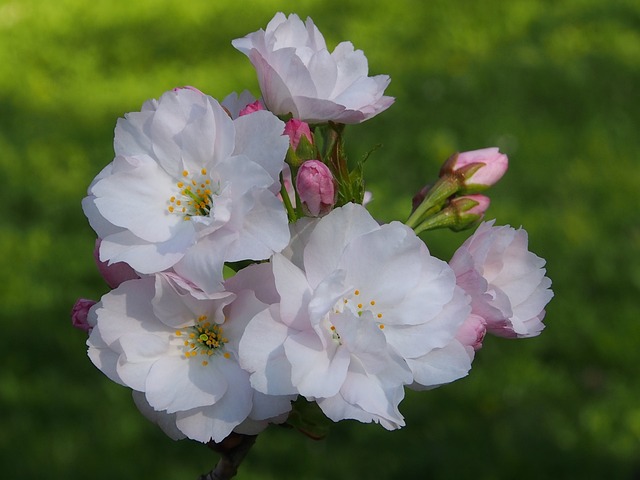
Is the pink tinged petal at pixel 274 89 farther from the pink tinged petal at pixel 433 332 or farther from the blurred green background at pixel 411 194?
the blurred green background at pixel 411 194

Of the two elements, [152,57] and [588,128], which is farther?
[152,57]

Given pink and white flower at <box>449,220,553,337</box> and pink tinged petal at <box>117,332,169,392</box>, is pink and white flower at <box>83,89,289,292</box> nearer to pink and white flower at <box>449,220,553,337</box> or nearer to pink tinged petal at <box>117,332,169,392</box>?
pink tinged petal at <box>117,332,169,392</box>

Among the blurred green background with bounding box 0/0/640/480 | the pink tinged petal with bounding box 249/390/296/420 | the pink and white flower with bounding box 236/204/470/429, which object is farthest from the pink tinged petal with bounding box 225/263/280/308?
the blurred green background with bounding box 0/0/640/480

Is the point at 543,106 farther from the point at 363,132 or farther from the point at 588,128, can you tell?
the point at 363,132

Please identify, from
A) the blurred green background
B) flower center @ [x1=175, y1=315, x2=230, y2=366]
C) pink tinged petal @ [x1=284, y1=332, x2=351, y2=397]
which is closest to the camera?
pink tinged petal @ [x1=284, y1=332, x2=351, y2=397]

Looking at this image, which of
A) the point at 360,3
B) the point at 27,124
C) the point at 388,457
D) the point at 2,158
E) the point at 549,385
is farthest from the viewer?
the point at 360,3

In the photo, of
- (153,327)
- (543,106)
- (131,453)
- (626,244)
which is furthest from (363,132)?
(153,327)

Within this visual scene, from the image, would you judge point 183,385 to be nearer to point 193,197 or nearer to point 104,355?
point 104,355
